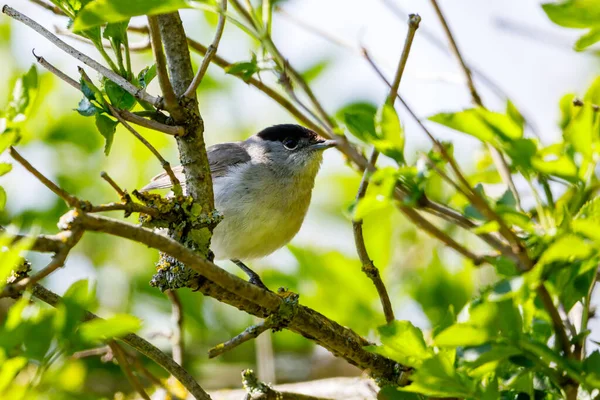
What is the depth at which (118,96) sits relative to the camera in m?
2.14

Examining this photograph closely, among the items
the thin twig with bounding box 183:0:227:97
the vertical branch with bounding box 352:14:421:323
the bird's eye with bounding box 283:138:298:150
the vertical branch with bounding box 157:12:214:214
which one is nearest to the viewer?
the vertical branch with bounding box 352:14:421:323

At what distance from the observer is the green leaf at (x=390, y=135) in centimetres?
A: 145

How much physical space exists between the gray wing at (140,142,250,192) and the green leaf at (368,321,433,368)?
122 inches

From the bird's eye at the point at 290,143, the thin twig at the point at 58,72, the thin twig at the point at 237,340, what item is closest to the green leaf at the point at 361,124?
the thin twig at the point at 58,72

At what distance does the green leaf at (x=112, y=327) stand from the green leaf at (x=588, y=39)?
0.96 m

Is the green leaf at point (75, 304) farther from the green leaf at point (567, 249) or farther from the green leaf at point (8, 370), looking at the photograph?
the green leaf at point (567, 249)

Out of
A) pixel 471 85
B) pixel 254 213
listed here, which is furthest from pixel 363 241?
pixel 254 213

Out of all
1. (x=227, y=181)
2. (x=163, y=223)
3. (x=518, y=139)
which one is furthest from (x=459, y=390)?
(x=227, y=181)

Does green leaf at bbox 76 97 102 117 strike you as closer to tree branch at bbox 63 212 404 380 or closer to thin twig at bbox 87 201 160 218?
thin twig at bbox 87 201 160 218

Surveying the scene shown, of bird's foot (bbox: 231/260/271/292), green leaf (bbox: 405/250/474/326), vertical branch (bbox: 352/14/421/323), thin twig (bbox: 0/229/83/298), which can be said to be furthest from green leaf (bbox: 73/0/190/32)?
bird's foot (bbox: 231/260/271/292)

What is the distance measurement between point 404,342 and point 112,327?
2.22 feet

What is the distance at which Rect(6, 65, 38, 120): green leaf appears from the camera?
1.61 m

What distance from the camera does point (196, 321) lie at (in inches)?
168

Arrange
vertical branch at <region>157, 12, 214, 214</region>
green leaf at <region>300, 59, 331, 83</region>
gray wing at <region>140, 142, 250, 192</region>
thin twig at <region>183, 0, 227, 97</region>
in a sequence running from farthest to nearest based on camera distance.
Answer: gray wing at <region>140, 142, 250, 192</region>
green leaf at <region>300, 59, 331, 83</region>
vertical branch at <region>157, 12, 214, 214</region>
thin twig at <region>183, 0, 227, 97</region>
